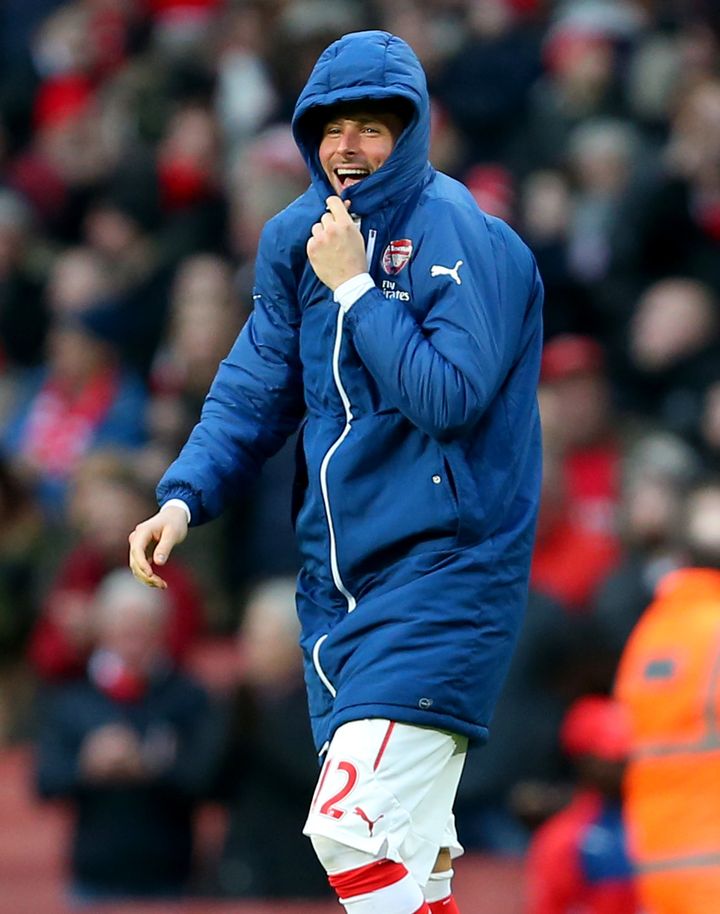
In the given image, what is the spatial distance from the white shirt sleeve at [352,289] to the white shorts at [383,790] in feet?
2.65

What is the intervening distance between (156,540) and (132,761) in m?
4.07

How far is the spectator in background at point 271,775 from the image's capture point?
8.03 metres

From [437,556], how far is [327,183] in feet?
2.60

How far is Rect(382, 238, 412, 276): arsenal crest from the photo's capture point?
4227mm

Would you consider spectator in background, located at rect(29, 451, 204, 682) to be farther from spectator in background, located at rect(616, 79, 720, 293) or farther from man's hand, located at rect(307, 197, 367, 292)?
man's hand, located at rect(307, 197, 367, 292)

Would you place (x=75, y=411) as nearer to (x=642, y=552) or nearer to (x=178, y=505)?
(x=642, y=552)

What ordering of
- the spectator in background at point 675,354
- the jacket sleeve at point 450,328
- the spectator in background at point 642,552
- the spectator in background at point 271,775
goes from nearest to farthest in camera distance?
the jacket sleeve at point 450,328 < the spectator in background at point 642,552 < the spectator in background at point 271,775 < the spectator in background at point 675,354

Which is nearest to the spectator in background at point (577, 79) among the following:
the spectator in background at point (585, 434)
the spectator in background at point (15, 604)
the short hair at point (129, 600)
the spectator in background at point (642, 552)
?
the spectator in background at point (585, 434)

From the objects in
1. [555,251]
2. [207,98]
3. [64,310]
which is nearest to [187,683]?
[555,251]

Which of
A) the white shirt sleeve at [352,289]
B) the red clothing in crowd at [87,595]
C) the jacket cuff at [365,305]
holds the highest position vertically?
the white shirt sleeve at [352,289]

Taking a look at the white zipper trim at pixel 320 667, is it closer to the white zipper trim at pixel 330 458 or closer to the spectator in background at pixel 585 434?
the white zipper trim at pixel 330 458

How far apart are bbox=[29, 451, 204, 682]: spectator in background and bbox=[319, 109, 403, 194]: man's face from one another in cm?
471

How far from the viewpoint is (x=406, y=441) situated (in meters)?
4.20

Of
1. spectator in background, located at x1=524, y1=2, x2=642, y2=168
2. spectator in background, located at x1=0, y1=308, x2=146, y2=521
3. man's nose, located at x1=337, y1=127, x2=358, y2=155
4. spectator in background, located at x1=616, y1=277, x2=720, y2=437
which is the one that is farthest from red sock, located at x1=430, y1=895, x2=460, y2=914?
spectator in background, located at x1=524, y1=2, x2=642, y2=168
